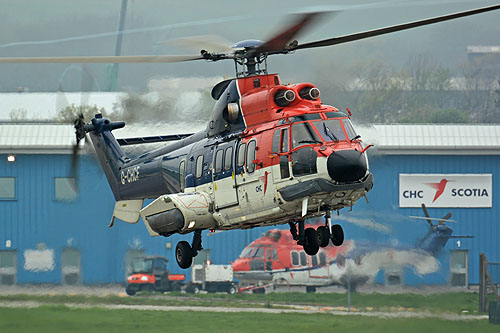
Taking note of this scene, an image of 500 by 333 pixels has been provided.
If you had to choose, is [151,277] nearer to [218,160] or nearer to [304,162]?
[218,160]

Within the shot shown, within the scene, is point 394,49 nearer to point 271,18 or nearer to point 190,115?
point 271,18

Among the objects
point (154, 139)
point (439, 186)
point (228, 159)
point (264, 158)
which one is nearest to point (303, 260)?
point (439, 186)

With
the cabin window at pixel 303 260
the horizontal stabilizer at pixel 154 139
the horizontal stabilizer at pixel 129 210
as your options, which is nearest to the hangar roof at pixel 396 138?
the cabin window at pixel 303 260

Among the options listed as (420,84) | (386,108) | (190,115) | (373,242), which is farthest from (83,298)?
(420,84)

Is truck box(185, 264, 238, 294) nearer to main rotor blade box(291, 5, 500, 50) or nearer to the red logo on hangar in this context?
the red logo on hangar

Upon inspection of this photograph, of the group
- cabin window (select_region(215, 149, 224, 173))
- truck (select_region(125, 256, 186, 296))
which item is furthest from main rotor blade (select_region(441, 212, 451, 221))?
cabin window (select_region(215, 149, 224, 173))

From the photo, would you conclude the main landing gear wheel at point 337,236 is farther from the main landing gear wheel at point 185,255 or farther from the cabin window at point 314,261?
the cabin window at point 314,261

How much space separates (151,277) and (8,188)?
16.4 feet

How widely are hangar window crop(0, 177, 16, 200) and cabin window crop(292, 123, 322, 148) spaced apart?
50.4 feet

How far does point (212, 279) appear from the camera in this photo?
28.4 m

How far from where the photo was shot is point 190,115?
2450 cm

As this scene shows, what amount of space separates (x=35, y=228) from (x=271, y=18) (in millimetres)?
10512

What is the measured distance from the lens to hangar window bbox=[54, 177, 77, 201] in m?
27.3

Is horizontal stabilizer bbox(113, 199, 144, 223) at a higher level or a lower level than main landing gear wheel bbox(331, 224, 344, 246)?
higher
